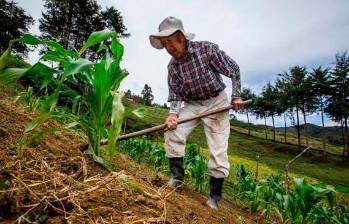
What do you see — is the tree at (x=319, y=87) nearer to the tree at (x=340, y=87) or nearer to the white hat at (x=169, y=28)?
the tree at (x=340, y=87)

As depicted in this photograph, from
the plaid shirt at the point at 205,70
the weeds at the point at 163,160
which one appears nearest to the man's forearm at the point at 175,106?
the plaid shirt at the point at 205,70

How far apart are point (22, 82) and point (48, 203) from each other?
7445 mm

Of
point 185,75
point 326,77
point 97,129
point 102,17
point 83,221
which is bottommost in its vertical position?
point 83,221

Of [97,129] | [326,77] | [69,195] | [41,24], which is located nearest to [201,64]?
[97,129]

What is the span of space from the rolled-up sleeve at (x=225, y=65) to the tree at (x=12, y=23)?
21206 millimetres

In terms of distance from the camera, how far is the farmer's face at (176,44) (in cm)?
276

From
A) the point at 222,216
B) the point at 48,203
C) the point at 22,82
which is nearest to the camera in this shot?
the point at 48,203

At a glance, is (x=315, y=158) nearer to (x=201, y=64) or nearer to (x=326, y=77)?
(x=326, y=77)

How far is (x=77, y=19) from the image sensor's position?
22.0 metres

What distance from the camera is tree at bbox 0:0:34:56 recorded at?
20.3 m

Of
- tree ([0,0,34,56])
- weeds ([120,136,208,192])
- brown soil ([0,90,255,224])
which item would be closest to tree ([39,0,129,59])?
tree ([0,0,34,56])

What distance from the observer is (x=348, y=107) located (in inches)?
1395

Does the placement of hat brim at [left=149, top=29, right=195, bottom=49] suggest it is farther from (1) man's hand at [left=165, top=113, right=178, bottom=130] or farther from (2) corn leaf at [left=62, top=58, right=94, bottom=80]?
(2) corn leaf at [left=62, top=58, right=94, bottom=80]

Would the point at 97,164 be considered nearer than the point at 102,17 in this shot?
Yes
